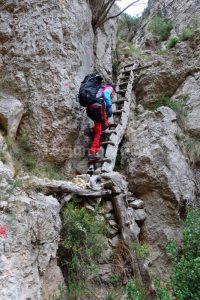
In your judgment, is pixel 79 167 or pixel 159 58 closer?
pixel 79 167

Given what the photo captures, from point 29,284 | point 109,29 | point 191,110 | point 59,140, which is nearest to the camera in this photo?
point 29,284

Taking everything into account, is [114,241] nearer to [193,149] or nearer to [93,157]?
[93,157]

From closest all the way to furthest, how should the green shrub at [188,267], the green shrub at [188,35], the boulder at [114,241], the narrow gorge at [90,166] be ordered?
the narrow gorge at [90,166] → the green shrub at [188,267] → the boulder at [114,241] → the green shrub at [188,35]

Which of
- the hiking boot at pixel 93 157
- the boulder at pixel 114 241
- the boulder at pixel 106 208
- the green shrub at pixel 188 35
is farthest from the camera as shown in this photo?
the green shrub at pixel 188 35

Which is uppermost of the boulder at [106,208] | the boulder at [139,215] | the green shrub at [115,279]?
the boulder at [106,208]

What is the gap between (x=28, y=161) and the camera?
6746 mm

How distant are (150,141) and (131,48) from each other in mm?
5624

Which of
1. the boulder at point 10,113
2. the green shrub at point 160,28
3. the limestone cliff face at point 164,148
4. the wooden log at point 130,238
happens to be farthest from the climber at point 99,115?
the green shrub at point 160,28

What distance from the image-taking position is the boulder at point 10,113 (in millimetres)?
6562

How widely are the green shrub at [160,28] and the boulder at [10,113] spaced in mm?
8383

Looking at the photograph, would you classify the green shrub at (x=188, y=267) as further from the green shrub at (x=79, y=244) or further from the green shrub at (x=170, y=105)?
the green shrub at (x=170, y=105)

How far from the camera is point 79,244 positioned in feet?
17.4

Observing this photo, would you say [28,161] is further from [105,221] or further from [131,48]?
[131,48]

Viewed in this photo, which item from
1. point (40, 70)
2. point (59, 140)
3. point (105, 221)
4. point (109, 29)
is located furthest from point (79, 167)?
point (109, 29)
